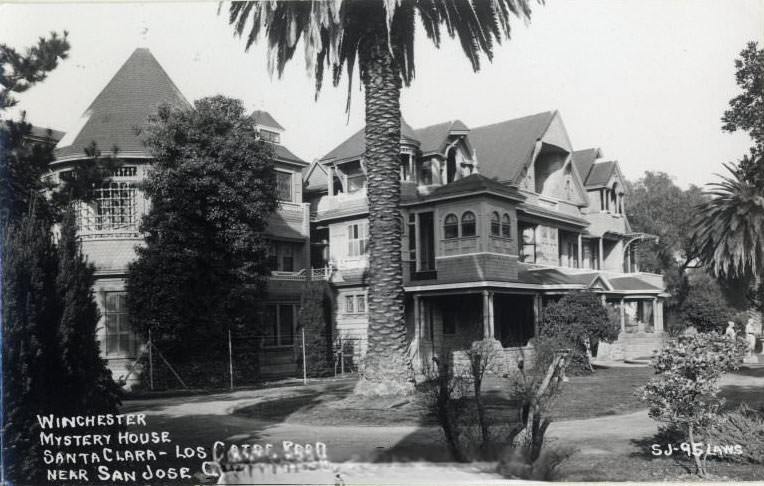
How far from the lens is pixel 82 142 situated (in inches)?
1023

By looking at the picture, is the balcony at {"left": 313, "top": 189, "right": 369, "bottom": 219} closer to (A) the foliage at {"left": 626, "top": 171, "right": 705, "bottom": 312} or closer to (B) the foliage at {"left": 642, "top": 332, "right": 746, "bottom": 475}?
(B) the foliage at {"left": 642, "top": 332, "right": 746, "bottom": 475}

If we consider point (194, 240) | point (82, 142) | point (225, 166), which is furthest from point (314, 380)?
point (82, 142)

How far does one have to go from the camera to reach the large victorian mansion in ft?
85.5

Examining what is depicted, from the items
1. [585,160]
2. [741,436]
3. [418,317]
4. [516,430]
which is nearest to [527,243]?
[418,317]

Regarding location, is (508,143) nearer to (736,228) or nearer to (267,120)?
(267,120)

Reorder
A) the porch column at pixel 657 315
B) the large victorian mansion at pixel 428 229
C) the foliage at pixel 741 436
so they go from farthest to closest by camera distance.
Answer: the porch column at pixel 657 315 → the large victorian mansion at pixel 428 229 → the foliage at pixel 741 436

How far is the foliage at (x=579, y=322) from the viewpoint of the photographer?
24859 mm

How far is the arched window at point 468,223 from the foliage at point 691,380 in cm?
1766

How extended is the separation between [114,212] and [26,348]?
716 inches

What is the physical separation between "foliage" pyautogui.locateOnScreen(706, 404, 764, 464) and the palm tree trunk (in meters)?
7.37

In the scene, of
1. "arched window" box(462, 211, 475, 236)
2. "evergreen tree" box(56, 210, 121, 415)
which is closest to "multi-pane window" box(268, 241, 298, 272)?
"arched window" box(462, 211, 475, 236)

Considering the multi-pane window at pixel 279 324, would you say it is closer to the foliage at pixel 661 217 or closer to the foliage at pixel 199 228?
the foliage at pixel 199 228

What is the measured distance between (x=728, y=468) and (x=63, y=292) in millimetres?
9676

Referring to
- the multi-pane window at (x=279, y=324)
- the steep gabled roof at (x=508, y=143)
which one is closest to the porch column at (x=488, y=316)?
the steep gabled roof at (x=508, y=143)
